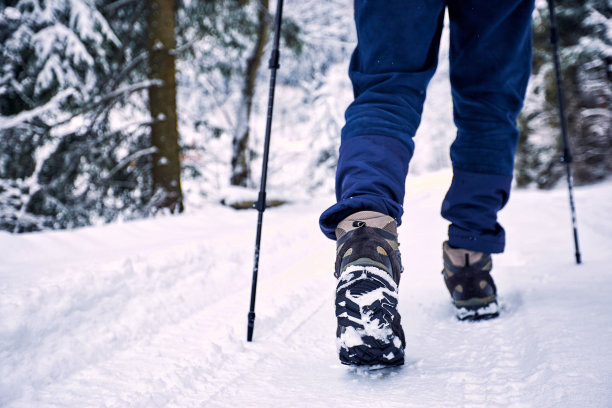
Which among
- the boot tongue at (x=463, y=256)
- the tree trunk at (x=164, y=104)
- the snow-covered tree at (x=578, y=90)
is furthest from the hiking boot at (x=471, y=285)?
the snow-covered tree at (x=578, y=90)

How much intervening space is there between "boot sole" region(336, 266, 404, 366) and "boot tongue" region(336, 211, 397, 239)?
91 millimetres

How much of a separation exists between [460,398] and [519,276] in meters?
0.95

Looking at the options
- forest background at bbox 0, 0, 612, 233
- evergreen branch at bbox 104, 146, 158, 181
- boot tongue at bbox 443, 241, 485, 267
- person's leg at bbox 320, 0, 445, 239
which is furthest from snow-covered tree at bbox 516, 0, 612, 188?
person's leg at bbox 320, 0, 445, 239

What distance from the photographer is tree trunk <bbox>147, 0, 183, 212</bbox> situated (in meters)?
4.63

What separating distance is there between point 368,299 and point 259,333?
1.66 ft

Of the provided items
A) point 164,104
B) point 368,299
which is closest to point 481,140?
point 368,299

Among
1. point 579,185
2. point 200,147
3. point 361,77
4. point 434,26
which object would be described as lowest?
point 579,185

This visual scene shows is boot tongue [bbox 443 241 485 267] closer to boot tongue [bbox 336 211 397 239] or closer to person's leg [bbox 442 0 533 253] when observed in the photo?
person's leg [bbox 442 0 533 253]

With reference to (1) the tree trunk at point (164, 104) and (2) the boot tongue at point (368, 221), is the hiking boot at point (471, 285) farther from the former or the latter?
(1) the tree trunk at point (164, 104)

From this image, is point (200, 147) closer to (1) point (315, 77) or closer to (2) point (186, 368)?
(1) point (315, 77)

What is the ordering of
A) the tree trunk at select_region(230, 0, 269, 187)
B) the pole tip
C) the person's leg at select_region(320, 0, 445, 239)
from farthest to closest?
the tree trunk at select_region(230, 0, 269, 187)
the pole tip
the person's leg at select_region(320, 0, 445, 239)

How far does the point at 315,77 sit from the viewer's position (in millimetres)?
9031

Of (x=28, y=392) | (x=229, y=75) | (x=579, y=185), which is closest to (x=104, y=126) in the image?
(x=229, y=75)

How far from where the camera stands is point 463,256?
1162mm
